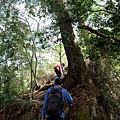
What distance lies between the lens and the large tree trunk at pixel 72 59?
7.25 meters

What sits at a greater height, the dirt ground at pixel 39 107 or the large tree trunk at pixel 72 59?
the large tree trunk at pixel 72 59

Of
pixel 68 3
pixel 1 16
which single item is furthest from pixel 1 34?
pixel 68 3

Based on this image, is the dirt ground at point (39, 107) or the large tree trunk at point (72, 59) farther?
the large tree trunk at point (72, 59)

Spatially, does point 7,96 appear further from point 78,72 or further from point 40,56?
point 40,56

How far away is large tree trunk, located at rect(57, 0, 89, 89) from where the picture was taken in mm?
7254

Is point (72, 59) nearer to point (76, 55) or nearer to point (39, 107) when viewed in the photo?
point (76, 55)

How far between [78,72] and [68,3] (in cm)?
232

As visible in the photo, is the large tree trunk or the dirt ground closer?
the dirt ground

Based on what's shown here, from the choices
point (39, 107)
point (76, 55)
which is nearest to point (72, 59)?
point (76, 55)

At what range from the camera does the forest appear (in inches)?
243

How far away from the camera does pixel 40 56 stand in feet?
40.4

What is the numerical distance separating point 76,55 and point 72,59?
0.21 metres

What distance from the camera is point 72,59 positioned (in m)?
7.57

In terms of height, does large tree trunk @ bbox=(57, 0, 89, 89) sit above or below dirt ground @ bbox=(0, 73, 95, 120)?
above
